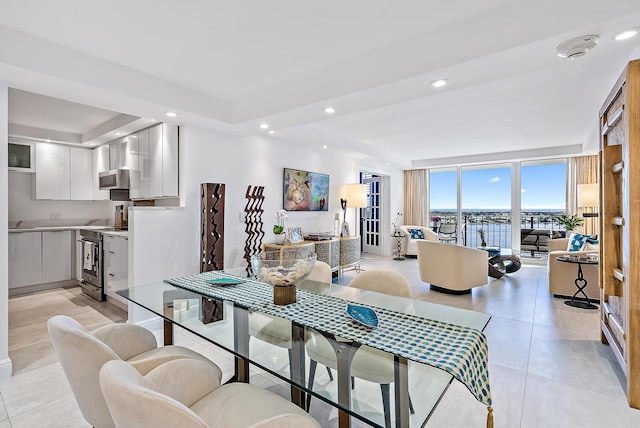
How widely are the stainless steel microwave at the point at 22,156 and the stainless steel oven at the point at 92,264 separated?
1354mm

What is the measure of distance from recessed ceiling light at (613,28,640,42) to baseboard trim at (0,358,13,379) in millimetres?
4520

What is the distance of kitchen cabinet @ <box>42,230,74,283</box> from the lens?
4.73m

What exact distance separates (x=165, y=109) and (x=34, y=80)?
0.94m

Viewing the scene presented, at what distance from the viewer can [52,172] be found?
5008 mm

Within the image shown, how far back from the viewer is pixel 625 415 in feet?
6.32

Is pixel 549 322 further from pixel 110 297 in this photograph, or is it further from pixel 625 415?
pixel 110 297

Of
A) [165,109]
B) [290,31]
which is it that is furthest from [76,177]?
[290,31]

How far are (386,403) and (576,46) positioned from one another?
7.05 feet

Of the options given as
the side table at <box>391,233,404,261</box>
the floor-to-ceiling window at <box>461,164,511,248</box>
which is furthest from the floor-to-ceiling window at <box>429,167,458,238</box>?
the side table at <box>391,233,404,261</box>

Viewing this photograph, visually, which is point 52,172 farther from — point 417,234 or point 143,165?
point 417,234

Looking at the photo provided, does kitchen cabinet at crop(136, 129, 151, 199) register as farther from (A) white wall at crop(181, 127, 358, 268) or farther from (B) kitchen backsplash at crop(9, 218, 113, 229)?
(B) kitchen backsplash at crop(9, 218, 113, 229)

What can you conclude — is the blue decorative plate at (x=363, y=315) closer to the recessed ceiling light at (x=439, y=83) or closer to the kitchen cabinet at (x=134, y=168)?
the recessed ceiling light at (x=439, y=83)

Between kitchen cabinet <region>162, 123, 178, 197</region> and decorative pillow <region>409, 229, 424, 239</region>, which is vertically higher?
kitchen cabinet <region>162, 123, 178, 197</region>

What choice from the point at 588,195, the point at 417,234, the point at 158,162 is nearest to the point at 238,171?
the point at 158,162
